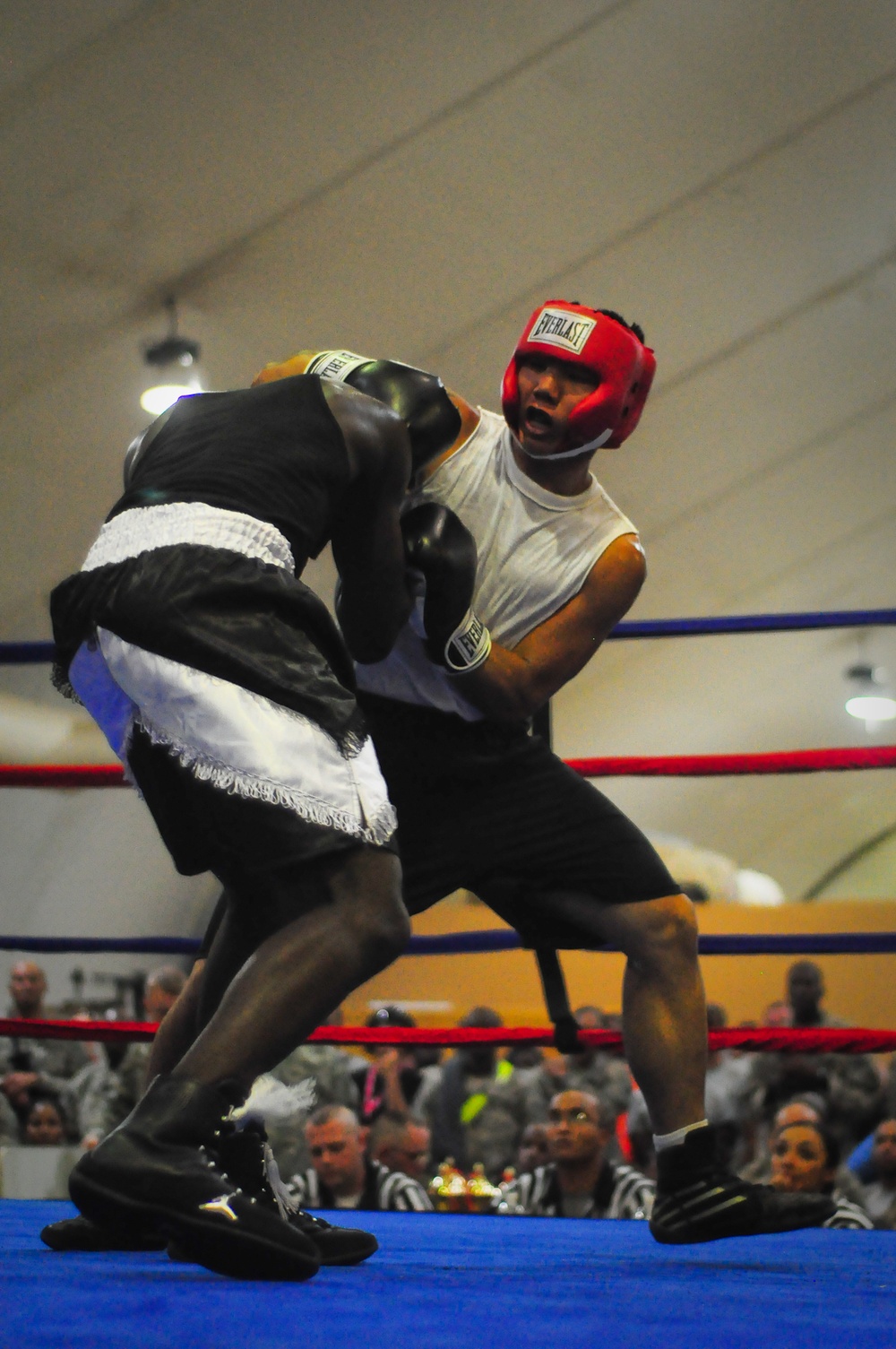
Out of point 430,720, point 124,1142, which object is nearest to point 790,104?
point 430,720

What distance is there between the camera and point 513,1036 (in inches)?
83.4

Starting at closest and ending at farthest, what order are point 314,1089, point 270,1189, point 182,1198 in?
1. point 182,1198
2. point 270,1189
3. point 314,1089

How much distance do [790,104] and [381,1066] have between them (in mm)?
3663

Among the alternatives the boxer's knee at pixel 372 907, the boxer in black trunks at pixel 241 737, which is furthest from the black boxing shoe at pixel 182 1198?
the boxer's knee at pixel 372 907

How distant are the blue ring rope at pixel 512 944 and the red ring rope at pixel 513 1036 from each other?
12cm

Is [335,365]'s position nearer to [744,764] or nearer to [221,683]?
[221,683]

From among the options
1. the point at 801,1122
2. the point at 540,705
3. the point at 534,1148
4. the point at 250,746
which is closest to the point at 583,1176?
the point at 534,1148

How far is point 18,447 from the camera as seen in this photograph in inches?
229

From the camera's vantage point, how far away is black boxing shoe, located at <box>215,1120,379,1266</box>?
1.26 m

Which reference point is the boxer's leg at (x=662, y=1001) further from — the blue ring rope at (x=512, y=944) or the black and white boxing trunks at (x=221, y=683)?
the black and white boxing trunks at (x=221, y=683)

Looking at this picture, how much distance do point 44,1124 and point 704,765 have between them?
8.33ft

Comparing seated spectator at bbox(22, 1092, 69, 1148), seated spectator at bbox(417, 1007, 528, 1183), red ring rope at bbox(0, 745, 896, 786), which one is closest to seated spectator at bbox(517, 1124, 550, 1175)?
seated spectator at bbox(417, 1007, 528, 1183)

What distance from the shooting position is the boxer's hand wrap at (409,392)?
5.06ft

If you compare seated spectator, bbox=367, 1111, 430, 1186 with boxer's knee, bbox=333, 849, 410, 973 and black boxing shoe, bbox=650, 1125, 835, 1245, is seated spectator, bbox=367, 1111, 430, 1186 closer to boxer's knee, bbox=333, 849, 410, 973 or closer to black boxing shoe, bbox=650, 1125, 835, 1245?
black boxing shoe, bbox=650, 1125, 835, 1245
